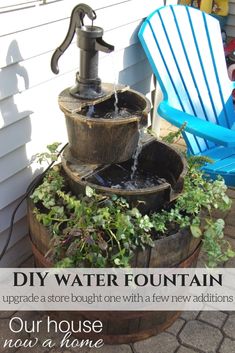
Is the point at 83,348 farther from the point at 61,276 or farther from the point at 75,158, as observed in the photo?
the point at 75,158

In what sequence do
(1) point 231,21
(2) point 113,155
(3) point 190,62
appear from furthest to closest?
1. (1) point 231,21
2. (3) point 190,62
3. (2) point 113,155

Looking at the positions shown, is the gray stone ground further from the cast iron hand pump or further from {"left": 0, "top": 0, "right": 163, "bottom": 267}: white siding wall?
the cast iron hand pump

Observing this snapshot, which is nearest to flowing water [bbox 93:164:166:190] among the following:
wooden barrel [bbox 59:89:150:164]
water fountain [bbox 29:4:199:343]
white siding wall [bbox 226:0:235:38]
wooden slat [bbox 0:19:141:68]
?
water fountain [bbox 29:4:199:343]

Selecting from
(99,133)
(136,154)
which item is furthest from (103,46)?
(136,154)

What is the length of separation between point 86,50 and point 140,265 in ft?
2.78

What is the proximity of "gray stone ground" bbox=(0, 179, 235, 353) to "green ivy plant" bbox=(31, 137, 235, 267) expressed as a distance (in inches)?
19.4

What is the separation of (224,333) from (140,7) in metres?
1.85

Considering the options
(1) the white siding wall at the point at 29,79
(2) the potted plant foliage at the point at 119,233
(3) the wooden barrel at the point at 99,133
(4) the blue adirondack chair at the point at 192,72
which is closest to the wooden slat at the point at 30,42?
(1) the white siding wall at the point at 29,79

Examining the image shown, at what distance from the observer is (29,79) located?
1.85 meters

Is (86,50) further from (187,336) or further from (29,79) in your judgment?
(187,336)

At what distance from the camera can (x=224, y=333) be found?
2025mm

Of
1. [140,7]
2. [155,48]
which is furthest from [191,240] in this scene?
[140,7]

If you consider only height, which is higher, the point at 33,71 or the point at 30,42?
the point at 30,42

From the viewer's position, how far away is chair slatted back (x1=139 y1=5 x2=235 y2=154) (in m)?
2.53
